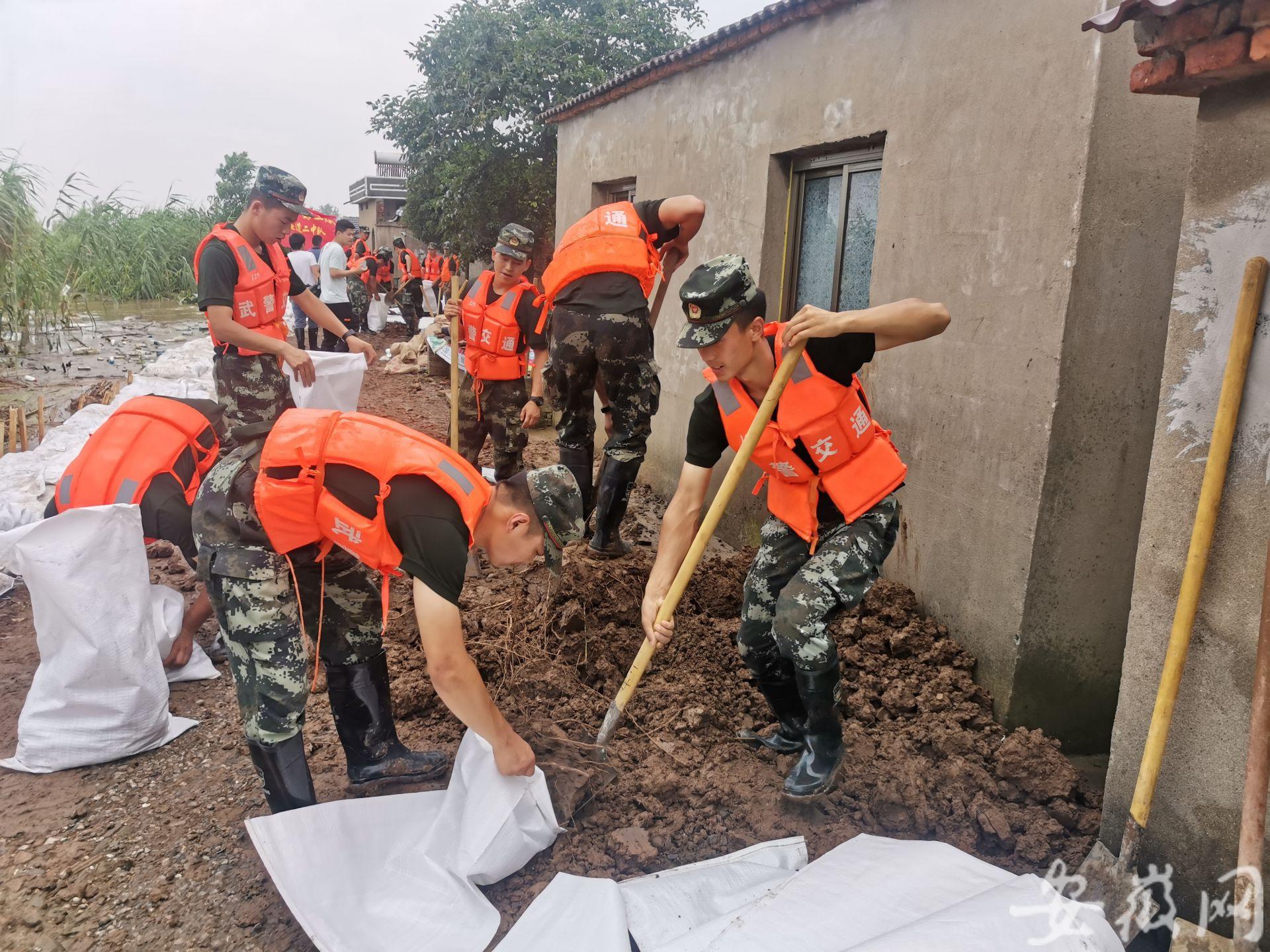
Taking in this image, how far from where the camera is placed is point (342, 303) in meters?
11.2

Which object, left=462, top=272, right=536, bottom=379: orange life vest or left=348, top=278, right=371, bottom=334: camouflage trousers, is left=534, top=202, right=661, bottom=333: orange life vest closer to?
left=462, top=272, right=536, bottom=379: orange life vest

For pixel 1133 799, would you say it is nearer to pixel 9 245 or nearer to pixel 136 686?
pixel 136 686

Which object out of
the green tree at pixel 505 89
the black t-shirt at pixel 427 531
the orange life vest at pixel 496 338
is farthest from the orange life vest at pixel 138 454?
the green tree at pixel 505 89

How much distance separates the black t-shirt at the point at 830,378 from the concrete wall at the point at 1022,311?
0.83 m

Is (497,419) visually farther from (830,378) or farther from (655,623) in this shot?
(830,378)

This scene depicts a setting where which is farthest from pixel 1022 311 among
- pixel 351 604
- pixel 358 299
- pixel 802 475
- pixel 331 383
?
pixel 358 299

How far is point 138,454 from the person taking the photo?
3113 mm

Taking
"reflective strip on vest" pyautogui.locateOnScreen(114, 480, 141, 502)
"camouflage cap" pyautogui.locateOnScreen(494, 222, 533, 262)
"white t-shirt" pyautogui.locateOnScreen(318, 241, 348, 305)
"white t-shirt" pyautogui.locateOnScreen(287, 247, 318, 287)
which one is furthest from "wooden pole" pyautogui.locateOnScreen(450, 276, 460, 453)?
"white t-shirt" pyautogui.locateOnScreen(287, 247, 318, 287)

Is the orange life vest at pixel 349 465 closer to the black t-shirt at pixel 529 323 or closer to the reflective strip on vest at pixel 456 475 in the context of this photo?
the reflective strip on vest at pixel 456 475

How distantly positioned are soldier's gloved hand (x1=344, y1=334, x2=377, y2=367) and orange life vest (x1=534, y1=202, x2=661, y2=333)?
43.4 inches

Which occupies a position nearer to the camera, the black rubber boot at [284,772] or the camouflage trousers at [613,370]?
the black rubber boot at [284,772]

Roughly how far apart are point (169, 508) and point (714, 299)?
2.14m

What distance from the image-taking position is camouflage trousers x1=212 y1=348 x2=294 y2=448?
431 centimetres

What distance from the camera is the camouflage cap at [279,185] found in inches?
160
